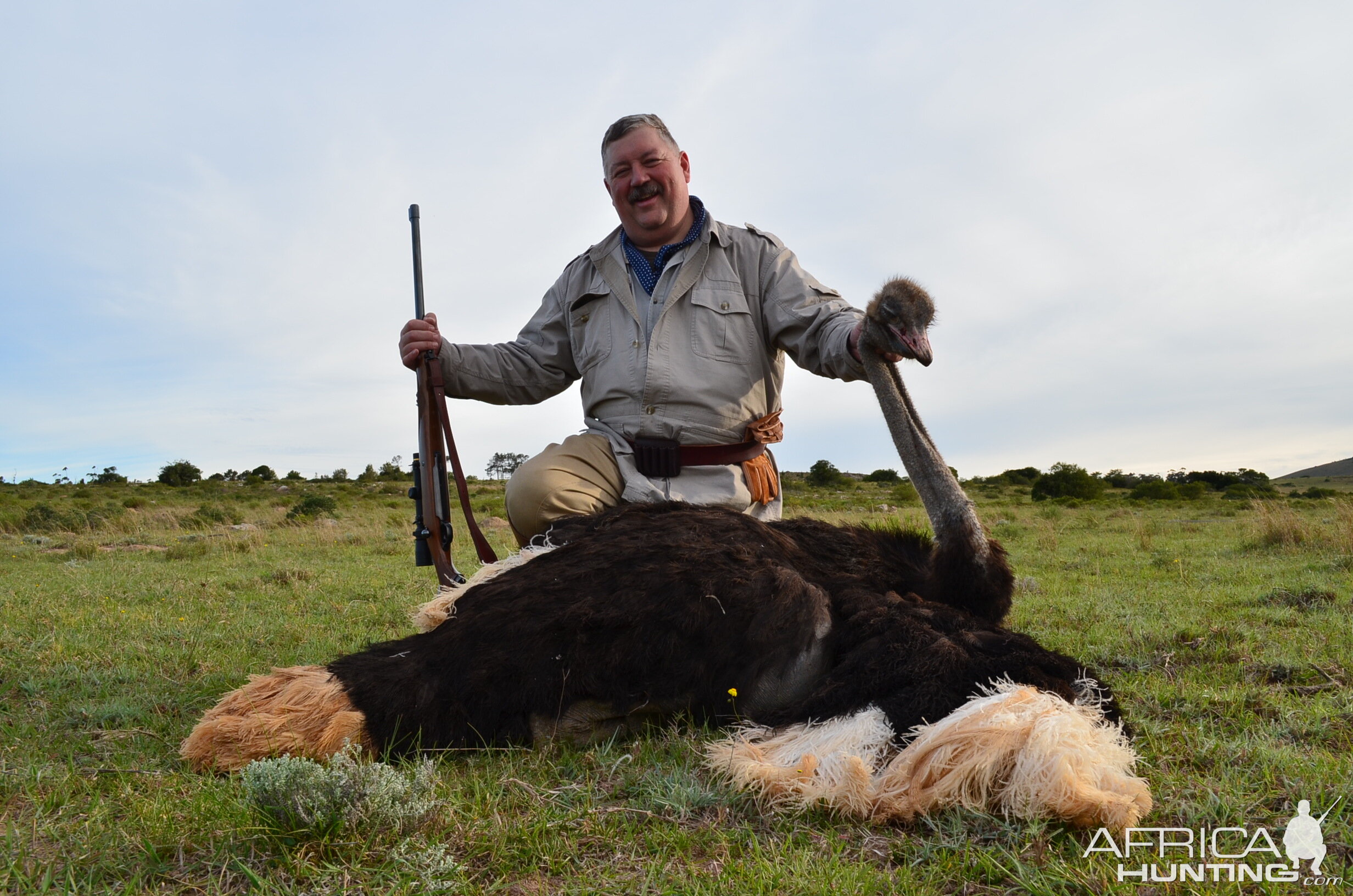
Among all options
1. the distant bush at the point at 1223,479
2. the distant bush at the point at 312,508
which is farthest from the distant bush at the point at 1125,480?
the distant bush at the point at 312,508

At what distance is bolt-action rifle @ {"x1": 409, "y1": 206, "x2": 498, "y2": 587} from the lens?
14.5ft

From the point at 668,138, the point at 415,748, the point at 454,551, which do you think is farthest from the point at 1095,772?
the point at 454,551

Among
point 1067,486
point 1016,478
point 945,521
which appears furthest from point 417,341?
point 1016,478

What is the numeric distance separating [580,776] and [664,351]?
2378 mm

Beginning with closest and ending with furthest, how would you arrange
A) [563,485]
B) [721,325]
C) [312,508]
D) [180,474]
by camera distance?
1. [563,485]
2. [721,325]
3. [312,508]
4. [180,474]

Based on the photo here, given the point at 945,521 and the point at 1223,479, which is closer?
the point at 945,521

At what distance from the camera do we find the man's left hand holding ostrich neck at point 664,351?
175 inches

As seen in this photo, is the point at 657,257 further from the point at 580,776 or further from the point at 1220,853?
the point at 1220,853

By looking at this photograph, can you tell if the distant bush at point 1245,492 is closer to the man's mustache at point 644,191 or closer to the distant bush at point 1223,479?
the distant bush at point 1223,479

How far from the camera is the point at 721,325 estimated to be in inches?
182

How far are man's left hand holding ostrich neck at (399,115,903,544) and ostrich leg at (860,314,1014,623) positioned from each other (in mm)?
716

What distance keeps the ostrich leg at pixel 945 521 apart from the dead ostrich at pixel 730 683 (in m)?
0.20

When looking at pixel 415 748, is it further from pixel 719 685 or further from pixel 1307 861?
pixel 1307 861

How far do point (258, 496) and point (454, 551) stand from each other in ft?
72.2
